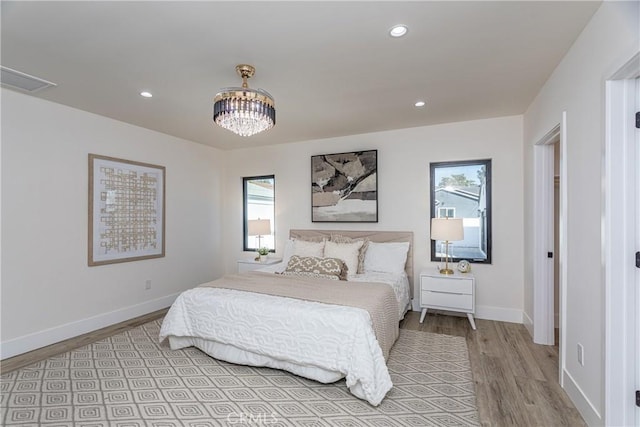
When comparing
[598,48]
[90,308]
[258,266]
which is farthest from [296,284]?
[598,48]

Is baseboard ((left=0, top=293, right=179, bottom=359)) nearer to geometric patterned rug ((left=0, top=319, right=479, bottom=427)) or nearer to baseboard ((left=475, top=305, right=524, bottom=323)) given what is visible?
geometric patterned rug ((left=0, top=319, right=479, bottom=427))

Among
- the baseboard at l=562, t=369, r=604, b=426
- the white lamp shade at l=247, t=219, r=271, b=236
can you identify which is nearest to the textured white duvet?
the baseboard at l=562, t=369, r=604, b=426

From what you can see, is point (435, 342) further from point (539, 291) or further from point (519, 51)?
point (519, 51)

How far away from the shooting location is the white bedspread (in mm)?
2209

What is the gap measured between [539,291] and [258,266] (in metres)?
3.56

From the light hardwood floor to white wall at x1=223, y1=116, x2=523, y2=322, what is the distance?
55 cm

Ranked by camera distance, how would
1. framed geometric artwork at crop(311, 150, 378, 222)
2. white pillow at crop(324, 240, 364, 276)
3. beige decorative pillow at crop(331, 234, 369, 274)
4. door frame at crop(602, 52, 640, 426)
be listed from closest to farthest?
door frame at crop(602, 52, 640, 426)
white pillow at crop(324, 240, 364, 276)
beige decorative pillow at crop(331, 234, 369, 274)
framed geometric artwork at crop(311, 150, 378, 222)

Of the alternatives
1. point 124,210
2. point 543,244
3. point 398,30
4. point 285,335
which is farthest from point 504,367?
point 124,210

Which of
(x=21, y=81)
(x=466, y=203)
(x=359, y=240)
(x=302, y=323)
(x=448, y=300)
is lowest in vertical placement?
(x=448, y=300)

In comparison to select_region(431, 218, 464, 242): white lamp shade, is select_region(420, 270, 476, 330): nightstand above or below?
below

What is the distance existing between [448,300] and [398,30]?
2.91m

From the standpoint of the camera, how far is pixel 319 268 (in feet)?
11.9

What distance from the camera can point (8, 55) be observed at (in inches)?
90.9

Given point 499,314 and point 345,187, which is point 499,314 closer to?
point 499,314
